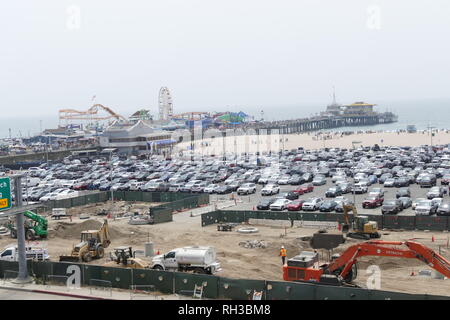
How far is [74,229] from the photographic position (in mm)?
38406

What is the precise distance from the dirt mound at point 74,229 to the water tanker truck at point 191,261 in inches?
459

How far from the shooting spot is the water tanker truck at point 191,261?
24.8 metres

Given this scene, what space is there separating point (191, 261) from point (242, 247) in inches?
294

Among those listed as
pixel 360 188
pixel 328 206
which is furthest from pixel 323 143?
pixel 328 206

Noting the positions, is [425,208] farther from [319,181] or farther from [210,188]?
[210,188]

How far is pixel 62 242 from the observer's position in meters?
35.6

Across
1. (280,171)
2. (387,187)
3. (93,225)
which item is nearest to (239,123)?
(280,171)

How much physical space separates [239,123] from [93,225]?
150660mm

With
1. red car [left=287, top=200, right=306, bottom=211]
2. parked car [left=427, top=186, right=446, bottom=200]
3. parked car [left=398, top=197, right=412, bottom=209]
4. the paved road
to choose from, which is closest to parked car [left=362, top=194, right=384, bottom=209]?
parked car [left=398, top=197, right=412, bottom=209]

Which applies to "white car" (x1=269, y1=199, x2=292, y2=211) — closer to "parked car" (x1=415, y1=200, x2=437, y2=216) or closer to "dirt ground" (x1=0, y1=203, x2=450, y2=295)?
"dirt ground" (x1=0, y1=203, x2=450, y2=295)

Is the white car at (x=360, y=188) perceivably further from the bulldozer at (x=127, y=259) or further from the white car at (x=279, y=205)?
the bulldozer at (x=127, y=259)

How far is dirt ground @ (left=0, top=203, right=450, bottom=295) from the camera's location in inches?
976

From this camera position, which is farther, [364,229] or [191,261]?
[364,229]
